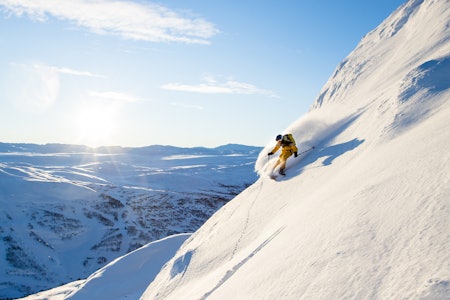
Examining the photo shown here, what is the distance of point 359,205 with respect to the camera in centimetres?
442

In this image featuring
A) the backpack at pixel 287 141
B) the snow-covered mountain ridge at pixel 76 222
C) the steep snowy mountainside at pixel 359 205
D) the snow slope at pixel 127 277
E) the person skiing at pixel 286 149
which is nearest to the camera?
the steep snowy mountainside at pixel 359 205

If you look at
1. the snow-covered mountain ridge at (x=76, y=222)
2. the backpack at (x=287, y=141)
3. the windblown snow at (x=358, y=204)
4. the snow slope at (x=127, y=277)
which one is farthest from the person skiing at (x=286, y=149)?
the snow-covered mountain ridge at (x=76, y=222)

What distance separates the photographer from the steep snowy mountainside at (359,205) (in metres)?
3.15

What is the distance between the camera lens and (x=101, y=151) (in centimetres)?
14325

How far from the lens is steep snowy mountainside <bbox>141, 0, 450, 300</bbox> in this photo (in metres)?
3.15

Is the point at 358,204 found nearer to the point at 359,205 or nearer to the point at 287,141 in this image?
the point at 359,205

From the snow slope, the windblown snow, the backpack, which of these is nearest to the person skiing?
Answer: the backpack

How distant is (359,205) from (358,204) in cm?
5

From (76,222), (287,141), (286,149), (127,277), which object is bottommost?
(76,222)

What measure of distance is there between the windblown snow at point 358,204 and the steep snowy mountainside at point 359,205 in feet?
0.06

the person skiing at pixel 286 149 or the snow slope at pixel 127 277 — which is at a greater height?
the person skiing at pixel 286 149

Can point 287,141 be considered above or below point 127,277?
above

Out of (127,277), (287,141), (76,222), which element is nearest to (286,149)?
(287,141)

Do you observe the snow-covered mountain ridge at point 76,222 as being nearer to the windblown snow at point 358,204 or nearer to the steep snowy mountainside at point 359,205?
the windblown snow at point 358,204
